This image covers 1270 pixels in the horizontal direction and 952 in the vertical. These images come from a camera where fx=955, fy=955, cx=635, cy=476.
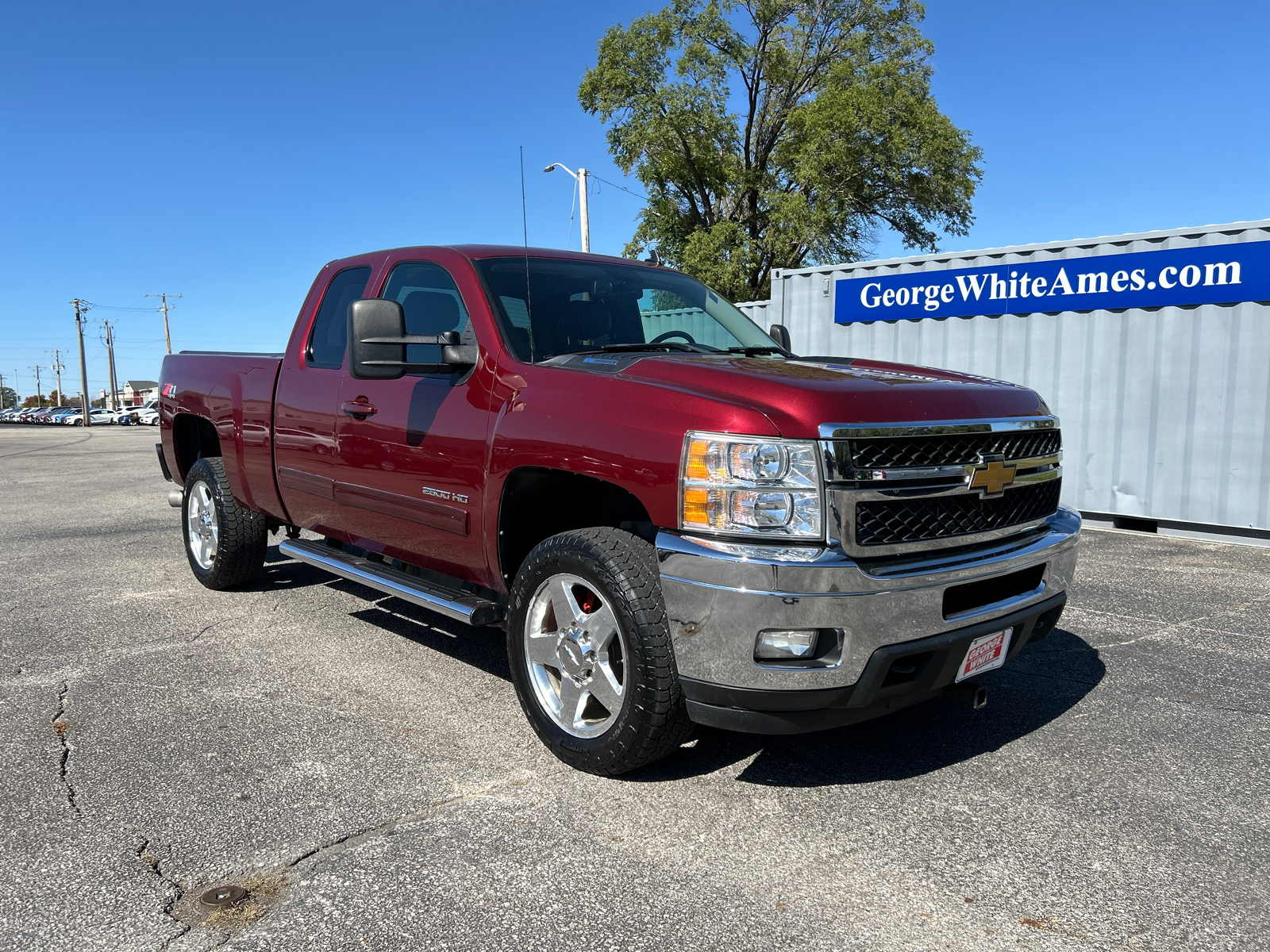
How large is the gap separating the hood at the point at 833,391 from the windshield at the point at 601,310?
543mm

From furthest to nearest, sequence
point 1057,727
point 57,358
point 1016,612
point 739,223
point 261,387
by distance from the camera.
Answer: point 57,358 < point 739,223 < point 261,387 < point 1057,727 < point 1016,612

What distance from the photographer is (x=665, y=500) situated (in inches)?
116

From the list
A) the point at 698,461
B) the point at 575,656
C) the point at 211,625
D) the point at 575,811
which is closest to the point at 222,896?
the point at 575,811

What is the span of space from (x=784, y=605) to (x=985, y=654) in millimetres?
926

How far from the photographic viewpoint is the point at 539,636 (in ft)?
11.3

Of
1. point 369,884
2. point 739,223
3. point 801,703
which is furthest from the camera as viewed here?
point 739,223

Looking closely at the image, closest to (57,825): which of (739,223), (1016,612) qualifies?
(1016,612)

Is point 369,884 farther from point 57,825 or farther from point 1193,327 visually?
point 1193,327

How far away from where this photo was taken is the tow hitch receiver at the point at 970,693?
333 centimetres

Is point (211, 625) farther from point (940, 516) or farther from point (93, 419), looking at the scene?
point (93, 419)

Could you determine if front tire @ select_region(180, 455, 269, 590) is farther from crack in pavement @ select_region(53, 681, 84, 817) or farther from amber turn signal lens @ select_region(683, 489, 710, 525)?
amber turn signal lens @ select_region(683, 489, 710, 525)

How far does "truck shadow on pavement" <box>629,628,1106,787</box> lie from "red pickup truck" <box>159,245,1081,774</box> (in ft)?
1.08

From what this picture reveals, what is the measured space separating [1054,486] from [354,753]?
2.84m

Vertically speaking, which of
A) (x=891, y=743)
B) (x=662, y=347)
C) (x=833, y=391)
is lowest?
(x=891, y=743)
